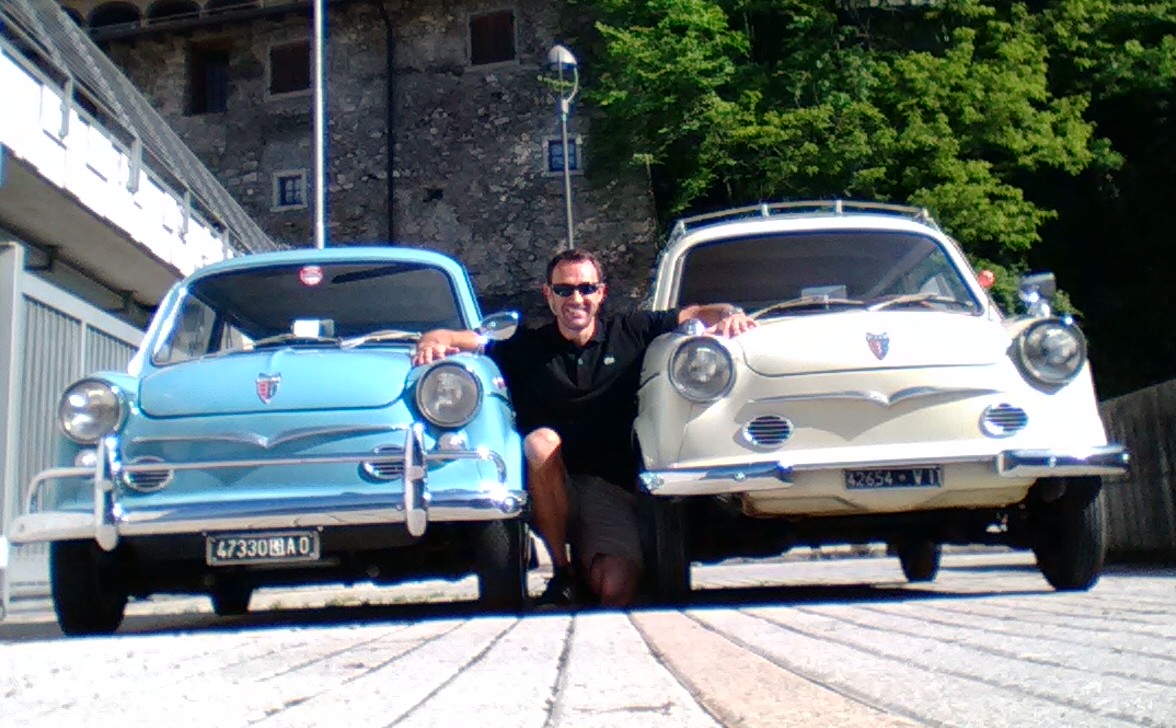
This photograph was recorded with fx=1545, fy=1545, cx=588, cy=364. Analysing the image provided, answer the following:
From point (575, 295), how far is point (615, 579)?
1368 millimetres

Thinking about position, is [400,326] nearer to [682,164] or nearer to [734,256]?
[734,256]

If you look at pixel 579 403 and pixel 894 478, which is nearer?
pixel 894 478

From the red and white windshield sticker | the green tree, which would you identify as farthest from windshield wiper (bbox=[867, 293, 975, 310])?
the green tree

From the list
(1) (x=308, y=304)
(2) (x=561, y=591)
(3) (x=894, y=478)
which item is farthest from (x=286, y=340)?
(3) (x=894, y=478)

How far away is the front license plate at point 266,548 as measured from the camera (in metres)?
6.38

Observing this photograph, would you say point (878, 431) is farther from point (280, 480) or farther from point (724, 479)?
point (280, 480)

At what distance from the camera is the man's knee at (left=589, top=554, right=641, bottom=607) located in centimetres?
664

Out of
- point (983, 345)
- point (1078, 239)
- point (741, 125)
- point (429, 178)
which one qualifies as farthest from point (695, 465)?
point (429, 178)

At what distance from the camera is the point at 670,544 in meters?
6.61

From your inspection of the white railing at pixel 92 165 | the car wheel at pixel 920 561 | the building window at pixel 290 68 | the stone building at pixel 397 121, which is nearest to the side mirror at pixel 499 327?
the car wheel at pixel 920 561

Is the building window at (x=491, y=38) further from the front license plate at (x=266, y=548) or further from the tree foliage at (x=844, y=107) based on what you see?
the front license plate at (x=266, y=548)

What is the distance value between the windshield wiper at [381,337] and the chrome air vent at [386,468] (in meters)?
0.89

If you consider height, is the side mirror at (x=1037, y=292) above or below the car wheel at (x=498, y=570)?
above

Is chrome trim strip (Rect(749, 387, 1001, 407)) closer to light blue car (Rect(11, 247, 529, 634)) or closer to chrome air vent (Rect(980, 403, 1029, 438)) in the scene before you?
chrome air vent (Rect(980, 403, 1029, 438))
